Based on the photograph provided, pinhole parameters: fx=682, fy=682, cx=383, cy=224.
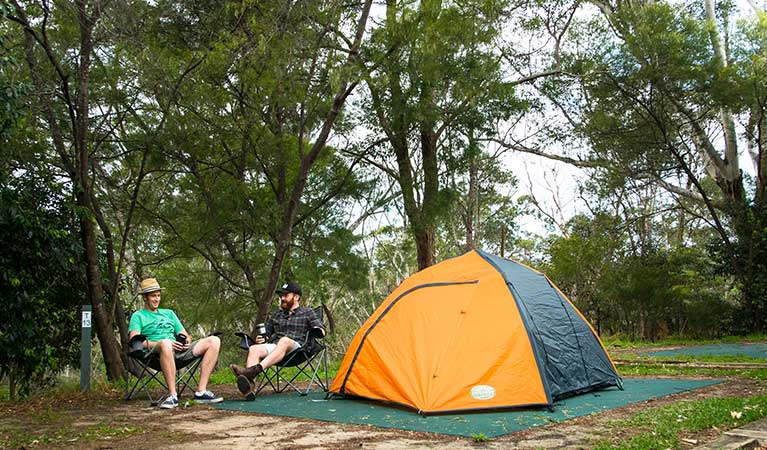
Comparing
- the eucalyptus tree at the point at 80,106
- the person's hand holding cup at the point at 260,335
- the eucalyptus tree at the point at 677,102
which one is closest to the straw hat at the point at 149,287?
the person's hand holding cup at the point at 260,335

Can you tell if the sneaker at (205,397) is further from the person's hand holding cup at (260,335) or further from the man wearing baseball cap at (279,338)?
the person's hand holding cup at (260,335)

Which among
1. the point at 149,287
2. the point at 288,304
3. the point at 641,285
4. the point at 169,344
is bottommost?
the point at 169,344

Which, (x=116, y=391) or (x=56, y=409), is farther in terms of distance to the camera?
(x=116, y=391)

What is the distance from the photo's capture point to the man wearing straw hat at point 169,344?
513cm

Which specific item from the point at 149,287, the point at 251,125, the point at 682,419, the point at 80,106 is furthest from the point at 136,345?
the point at 251,125

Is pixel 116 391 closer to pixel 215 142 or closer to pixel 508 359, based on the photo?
pixel 508 359

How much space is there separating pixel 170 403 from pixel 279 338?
1056mm

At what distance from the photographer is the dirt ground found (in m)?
3.39

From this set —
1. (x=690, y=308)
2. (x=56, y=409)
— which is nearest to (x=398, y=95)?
(x=56, y=409)

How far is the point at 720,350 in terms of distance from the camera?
30.9 feet

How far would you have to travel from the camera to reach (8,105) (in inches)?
199

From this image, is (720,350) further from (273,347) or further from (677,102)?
(273,347)

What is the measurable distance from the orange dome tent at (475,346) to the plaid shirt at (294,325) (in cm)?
53

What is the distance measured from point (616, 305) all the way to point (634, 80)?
15.9ft
